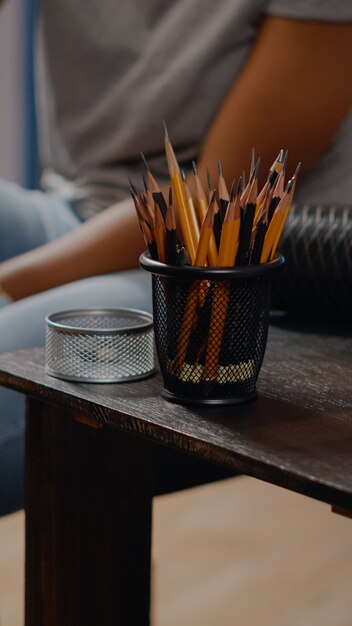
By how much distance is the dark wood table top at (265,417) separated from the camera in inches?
21.5

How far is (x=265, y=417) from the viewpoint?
25.0 inches

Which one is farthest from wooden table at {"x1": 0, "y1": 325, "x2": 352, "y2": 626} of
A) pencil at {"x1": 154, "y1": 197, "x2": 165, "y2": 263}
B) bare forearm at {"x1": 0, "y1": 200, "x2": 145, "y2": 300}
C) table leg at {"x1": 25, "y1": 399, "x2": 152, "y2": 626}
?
bare forearm at {"x1": 0, "y1": 200, "x2": 145, "y2": 300}

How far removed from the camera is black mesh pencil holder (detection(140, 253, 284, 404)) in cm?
65

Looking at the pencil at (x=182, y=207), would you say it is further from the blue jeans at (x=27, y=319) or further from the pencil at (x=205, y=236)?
the blue jeans at (x=27, y=319)

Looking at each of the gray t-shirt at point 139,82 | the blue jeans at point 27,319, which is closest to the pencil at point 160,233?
the blue jeans at point 27,319

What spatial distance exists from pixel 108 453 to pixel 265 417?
188 millimetres

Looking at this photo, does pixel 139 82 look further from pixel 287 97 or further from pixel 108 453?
pixel 108 453

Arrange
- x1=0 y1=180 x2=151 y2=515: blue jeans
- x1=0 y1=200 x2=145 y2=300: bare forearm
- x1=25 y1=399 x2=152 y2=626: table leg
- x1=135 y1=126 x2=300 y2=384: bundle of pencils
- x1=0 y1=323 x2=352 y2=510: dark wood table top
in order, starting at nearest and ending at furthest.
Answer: x1=0 y1=323 x2=352 y2=510: dark wood table top, x1=135 y1=126 x2=300 y2=384: bundle of pencils, x1=25 y1=399 x2=152 y2=626: table leg, x1=0 y1=180 x2=151 y2=515: blue jeans, x1=0 y1=200 x2=145 y2=300: bare forearm

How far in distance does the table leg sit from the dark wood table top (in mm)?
61

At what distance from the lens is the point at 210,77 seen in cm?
127

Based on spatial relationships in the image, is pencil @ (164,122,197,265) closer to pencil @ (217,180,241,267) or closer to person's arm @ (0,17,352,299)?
pencil @ (217,180,241,267)

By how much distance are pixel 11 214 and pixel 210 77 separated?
A: 32 centimetres

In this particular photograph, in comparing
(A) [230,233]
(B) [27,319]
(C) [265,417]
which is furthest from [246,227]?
(B) [27,319]

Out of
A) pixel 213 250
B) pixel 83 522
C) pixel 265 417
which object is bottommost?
pixel 83 522
